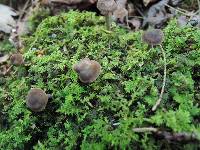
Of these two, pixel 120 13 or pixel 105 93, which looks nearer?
pixel 105 93

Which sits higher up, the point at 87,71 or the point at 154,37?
the point at 154,37

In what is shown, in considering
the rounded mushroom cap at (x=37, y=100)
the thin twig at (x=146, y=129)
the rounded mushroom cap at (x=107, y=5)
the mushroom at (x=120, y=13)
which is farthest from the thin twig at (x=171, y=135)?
the mushroom at (x=120, y=13)

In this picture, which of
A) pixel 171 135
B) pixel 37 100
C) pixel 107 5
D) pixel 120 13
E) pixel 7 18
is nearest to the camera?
pixel 171 135

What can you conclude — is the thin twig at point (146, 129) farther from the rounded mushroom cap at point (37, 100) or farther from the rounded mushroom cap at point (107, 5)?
the rounded mushroom cap at point (107, 5)

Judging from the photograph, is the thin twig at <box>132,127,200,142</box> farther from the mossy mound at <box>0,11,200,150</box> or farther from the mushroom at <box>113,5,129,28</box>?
the mushroom at <box>113,5,129,28</box>

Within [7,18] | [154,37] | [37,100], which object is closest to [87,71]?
[37,100]

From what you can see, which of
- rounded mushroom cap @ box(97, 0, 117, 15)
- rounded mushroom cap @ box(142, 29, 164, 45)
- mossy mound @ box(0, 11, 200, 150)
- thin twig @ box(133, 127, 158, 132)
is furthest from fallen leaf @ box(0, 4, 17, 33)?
thin twig @ box(133, 127, 158, 132)

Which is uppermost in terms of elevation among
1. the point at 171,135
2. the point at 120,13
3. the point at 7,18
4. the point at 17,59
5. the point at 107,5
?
the point at 107,5

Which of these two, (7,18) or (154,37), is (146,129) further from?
(7,18)
